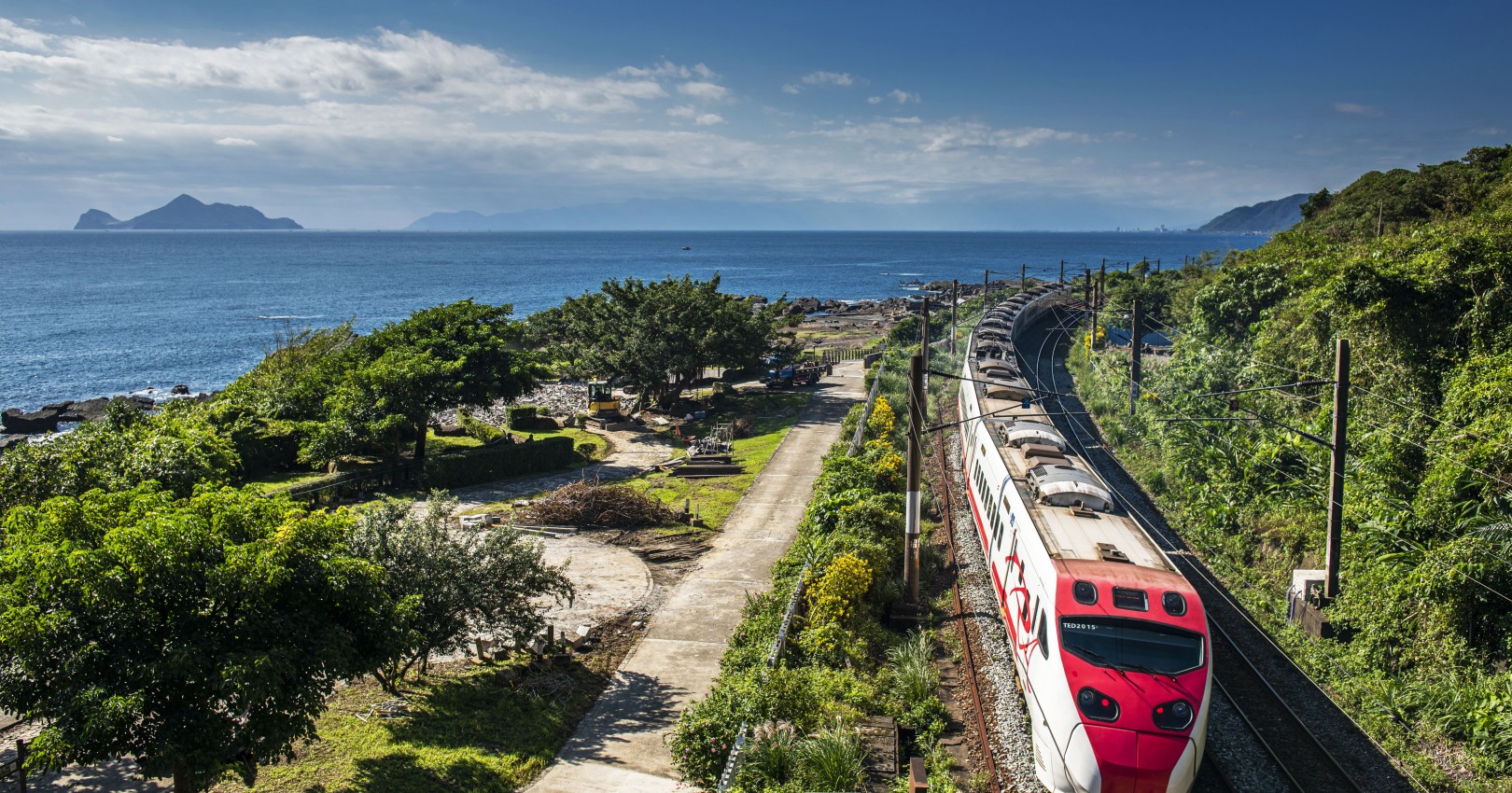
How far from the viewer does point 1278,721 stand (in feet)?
49.2

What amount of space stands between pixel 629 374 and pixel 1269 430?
26.8 metres

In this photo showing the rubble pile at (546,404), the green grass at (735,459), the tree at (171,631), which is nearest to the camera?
the tree at (171,631)

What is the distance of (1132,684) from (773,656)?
651 centimetres

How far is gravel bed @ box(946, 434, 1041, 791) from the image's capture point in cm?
1354

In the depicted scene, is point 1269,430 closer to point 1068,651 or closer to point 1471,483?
point 1471,483

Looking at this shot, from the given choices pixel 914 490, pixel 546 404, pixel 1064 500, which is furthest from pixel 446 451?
pixel 1064 500

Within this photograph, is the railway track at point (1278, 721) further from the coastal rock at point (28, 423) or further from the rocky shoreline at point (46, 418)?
the coastal rock at point (28, 423)

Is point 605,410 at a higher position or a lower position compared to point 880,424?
lower

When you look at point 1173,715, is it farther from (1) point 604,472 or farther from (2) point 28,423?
(2) point 28,423

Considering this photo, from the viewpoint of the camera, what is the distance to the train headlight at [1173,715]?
11.2 meters

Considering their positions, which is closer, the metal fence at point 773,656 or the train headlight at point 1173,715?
the train headlight at point 1173,715

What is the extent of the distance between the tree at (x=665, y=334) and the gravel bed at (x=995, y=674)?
1994 centimetres

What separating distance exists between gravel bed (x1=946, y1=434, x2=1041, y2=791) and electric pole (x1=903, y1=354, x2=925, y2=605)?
4.38 feet

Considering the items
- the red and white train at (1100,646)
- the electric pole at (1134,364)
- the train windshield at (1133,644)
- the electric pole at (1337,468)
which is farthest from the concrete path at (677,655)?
the electric pole at (1134,364)
